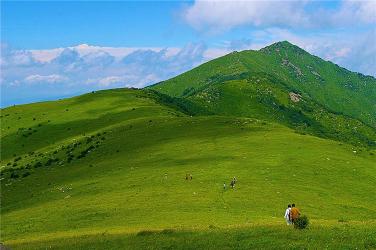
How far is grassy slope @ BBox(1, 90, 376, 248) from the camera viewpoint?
158ft

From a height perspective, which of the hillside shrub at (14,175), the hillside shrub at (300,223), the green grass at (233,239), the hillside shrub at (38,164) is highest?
the hillside shrub at (38,164)

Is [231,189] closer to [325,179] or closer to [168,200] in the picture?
[168,200]

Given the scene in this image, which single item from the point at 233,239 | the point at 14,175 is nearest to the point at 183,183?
the point at 233,239

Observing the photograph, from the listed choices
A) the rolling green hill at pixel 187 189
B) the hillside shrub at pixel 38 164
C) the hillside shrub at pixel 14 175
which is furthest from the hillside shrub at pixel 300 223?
the hillside shrub at pixel 38 164

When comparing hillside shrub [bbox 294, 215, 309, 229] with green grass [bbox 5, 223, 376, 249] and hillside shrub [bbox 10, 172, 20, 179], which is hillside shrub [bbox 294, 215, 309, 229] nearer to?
green grass [bbox 5, 223, 376, 249]

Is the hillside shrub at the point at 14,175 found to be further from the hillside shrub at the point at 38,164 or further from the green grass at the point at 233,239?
the green grass at the point at 233,239

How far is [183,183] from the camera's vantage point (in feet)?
214

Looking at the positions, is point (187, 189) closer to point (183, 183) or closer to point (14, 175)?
point (183, 183)

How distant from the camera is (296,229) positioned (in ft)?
113

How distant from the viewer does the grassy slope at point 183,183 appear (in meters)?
48.2

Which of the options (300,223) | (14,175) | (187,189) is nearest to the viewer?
(300,223)

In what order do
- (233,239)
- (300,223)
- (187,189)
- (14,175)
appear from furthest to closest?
1. (14,175)
2. (187,189)
3. (300,223)
4. (233,239)

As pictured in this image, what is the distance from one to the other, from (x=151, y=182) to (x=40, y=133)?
80.3 m

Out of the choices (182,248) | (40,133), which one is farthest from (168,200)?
(40,133)
